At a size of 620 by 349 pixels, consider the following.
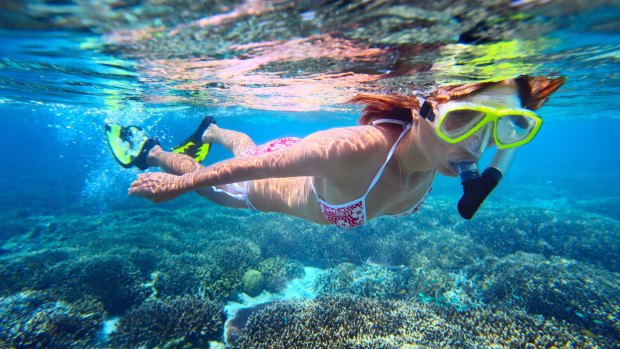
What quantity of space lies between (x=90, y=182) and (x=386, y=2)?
42264 mm

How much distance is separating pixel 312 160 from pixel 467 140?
4.85 ft

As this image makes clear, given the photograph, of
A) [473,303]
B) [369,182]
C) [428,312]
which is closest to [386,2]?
[369,182]

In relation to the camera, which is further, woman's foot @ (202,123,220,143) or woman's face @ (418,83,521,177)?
woman's foot @ (202,123,220,143)

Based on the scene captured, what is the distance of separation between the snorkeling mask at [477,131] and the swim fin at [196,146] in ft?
20.9

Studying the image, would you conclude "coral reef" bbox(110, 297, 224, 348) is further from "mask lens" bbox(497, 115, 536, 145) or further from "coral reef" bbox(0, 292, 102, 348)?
"mask lens" bbox(497, 115, 536, 145)

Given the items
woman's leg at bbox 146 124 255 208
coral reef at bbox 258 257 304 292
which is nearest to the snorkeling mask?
woman's leg at bbox 146 124 255 208

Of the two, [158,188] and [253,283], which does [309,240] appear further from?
[158,188]

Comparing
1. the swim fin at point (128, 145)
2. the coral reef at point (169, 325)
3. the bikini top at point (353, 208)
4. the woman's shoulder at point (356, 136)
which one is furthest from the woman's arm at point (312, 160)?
the swim fin at point (128, 145)

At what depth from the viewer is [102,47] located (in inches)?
262

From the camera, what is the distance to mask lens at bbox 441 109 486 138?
8.34 feet

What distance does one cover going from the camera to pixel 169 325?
6051mm

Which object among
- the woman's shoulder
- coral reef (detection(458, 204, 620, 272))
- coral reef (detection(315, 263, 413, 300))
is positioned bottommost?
coral reef (detection(458, 204, 620, 272))

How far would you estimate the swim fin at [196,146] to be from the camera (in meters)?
7.59

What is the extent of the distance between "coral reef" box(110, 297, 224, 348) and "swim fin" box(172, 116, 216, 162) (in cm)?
362
